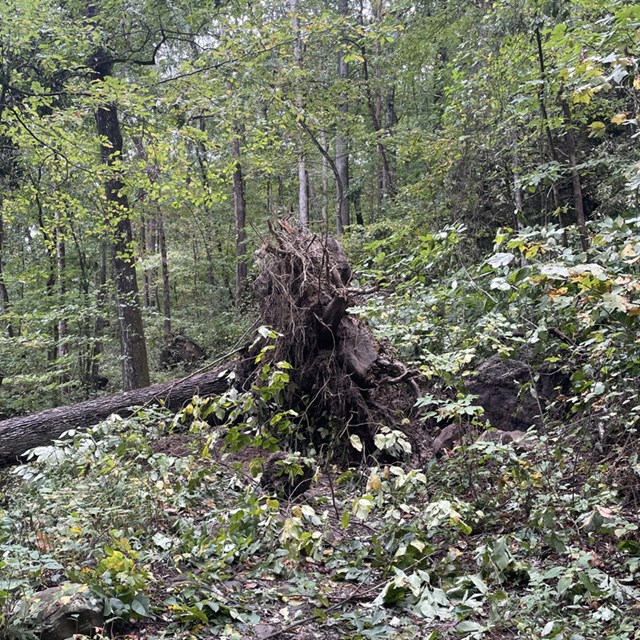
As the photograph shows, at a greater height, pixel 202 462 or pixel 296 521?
pixel 296 521

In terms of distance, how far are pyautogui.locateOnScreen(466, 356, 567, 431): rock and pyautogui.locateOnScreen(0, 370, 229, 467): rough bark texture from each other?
3306mm

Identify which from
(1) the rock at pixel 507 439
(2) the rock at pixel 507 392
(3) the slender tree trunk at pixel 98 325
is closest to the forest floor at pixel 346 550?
(1) the rock at pixel 507 439

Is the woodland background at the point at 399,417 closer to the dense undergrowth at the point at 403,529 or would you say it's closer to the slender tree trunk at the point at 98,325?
the dense undergrowth at the point at 403,529

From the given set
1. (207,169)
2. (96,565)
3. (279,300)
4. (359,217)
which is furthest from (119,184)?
(359,217)

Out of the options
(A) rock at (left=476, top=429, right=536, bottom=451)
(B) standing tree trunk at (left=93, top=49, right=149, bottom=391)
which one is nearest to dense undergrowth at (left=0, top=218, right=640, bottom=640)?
(A) rock at (left=476, top=429, right=536, bottom=451)

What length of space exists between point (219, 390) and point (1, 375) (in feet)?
19.8

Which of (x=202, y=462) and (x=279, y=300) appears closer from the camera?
(x=202, y=462)

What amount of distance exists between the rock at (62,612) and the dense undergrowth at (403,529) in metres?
0.04

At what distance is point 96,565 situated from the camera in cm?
347

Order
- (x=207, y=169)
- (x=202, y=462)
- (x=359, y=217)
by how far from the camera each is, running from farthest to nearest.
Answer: (x=359, y=217) → (x=207, y=169) → (x=202, y=462)

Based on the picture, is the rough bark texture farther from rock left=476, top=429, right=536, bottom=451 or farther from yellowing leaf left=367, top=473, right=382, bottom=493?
yellowing leaf left=367, top=473, right=382, bottom=493

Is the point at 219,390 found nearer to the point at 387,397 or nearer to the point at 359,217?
the point at 387,397

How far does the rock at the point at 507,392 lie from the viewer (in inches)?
259

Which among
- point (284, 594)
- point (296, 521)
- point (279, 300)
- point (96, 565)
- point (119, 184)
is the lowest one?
point (284, 594)
